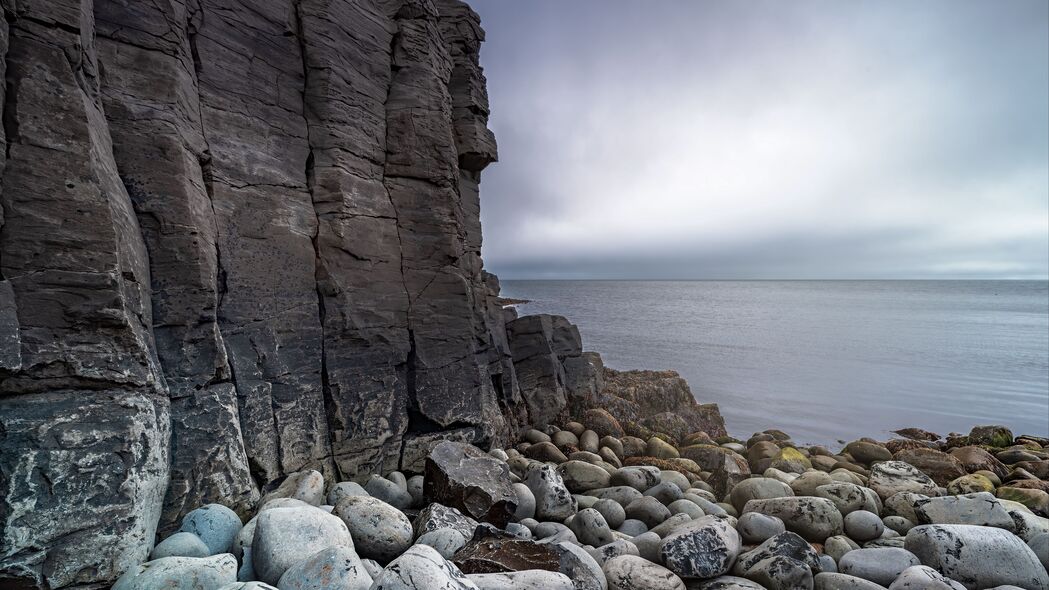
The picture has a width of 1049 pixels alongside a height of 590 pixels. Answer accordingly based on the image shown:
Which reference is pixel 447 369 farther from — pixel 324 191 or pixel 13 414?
pixel 13 414

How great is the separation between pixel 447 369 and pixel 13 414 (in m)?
4.98

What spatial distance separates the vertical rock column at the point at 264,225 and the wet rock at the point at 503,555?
9.22ft

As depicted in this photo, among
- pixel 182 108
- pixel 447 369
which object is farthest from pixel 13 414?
pixel 447 369

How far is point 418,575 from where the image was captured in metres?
3.31

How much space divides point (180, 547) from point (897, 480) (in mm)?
9522

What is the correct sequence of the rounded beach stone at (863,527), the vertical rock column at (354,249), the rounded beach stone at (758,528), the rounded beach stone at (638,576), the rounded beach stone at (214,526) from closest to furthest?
the rounded beach stone at (214,526)
the rounded beach stone at (638,576)
the rounded beach stone at (758,528)
the rounded beach stone at (863,527)
the vertical rock column at (354,249)

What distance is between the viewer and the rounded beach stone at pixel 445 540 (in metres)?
4.71

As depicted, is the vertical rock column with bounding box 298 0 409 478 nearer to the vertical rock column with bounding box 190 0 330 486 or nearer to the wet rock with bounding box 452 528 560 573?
the vertical rock column with bounding box 190 0 330 486

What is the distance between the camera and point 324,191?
7070 millimetres

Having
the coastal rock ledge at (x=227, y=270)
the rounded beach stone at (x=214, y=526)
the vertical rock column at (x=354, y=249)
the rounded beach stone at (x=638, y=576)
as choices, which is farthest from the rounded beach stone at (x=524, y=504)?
the rounded beach stone at (x=214, y=526)

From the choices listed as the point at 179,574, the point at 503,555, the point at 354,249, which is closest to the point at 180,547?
the point at 179,574

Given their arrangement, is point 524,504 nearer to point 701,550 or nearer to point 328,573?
point 701,550

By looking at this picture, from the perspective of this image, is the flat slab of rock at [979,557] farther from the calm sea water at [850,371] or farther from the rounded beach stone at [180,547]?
the calm sea water at [850,371]

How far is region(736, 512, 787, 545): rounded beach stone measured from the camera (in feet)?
18.9
